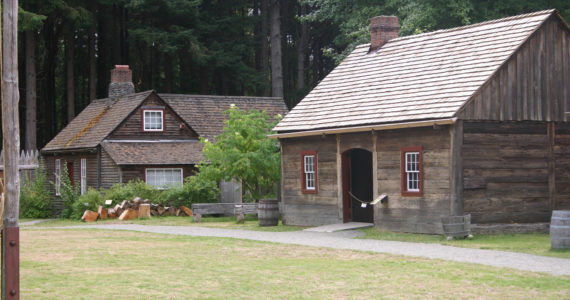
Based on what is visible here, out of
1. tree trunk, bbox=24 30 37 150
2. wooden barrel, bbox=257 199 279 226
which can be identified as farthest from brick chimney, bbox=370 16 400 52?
tree trunk, bbox=24 30 37 150

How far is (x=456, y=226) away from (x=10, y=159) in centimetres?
1324

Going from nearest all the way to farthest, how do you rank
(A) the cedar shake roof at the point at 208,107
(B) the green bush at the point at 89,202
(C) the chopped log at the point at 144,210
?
(C) the chopped log at the point at 144,210 < (B) the green bush at the point at 89,202 < (A) the cedar shake roof at the point at 208,107

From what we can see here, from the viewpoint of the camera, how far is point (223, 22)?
53219 mm

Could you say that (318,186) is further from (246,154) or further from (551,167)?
(551,167)

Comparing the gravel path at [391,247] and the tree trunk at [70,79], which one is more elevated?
the tree trunk at [70,79]

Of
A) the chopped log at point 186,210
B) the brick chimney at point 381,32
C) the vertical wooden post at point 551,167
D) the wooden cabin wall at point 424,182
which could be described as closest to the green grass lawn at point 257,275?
the wooden cabin wall at point 424,182

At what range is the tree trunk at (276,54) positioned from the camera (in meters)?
49.7

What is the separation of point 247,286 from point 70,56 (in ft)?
134

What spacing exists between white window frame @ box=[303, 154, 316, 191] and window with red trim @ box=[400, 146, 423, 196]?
14.1ft

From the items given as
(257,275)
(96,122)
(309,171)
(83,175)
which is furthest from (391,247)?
(96,122)

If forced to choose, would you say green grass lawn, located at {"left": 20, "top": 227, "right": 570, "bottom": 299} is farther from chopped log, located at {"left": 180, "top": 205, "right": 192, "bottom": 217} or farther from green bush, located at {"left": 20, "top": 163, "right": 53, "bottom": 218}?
green bush, located at {"left": 20, "top": 163, "right": 53, "bottom": 218}

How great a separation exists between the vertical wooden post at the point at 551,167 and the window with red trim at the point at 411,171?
3.83m

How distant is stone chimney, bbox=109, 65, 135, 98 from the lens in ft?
136

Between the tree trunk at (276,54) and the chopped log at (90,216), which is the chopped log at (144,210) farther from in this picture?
the tree trunk at (276,54)
